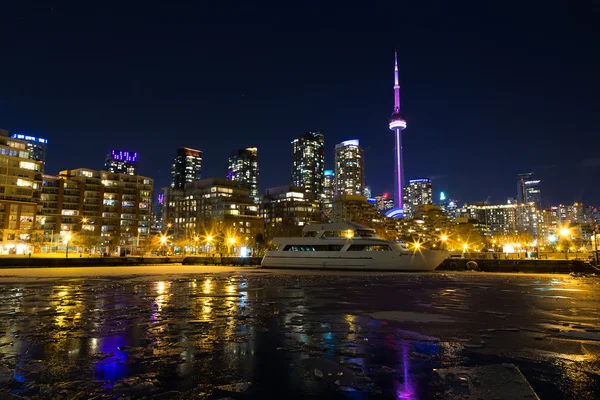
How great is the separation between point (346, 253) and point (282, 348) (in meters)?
36.3

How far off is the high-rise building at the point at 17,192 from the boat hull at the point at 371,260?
70.1 m

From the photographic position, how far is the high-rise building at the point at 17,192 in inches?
A: 3467

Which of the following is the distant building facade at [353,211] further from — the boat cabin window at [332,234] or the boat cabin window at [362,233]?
the boat cabin window at [362,233]

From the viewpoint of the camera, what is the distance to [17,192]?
92.8 meters

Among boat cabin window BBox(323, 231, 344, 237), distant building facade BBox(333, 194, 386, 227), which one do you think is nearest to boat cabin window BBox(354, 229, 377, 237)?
boat cabin window BBox(323, 231, 344, 237)

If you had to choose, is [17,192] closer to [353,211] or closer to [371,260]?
[371,260]

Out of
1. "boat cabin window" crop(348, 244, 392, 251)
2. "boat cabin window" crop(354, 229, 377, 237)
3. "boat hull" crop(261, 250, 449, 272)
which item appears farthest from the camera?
"boat cabin window" crop(354, 229, 377, 237)

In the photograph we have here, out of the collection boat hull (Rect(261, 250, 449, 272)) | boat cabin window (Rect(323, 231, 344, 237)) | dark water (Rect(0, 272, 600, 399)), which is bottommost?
dark water (Rect(0, 272, 600, 399))

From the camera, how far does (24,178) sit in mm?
94688

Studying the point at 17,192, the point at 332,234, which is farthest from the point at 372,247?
the point at 17,192

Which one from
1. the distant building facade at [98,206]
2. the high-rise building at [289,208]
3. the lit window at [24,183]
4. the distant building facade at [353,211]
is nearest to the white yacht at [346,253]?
the distant building facade at [98,206]

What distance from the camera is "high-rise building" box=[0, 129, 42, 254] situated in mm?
88062

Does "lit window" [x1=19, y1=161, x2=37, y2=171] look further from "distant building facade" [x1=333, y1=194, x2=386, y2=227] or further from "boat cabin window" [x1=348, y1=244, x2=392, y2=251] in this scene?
"distant building facade" [x1=333, y1=194, x2=386, y2=227]

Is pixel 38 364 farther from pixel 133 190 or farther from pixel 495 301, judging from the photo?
pixel 133 190
